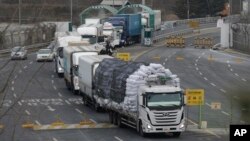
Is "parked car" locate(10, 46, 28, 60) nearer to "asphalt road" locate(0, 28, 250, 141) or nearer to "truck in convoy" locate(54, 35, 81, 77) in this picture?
"asphalt road" locate(0, 28, 250, 141)

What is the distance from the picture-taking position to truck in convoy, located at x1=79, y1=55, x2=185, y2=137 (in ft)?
112

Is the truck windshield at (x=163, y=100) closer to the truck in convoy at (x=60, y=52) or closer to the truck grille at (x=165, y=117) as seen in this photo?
the truck grille at (x=165, y=117)

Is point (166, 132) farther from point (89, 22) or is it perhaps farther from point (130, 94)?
point (89, 22)

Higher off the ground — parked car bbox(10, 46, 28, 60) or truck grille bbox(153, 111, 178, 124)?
parked car bbox(10, 46, 28, 60)

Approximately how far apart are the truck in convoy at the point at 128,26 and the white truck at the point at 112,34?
3.69ft

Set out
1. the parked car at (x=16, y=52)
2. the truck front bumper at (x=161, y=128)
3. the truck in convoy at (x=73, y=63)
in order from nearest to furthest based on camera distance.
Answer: the parked car at (x=16, y=52) < the truck front bumper at (x=161, y=128) < the truck in convoy at (x=73, y=63)

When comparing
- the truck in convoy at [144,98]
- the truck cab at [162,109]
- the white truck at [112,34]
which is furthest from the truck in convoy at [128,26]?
the truck cab at [162,109]

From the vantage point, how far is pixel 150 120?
34.1 m

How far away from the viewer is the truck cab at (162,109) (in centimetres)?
3403

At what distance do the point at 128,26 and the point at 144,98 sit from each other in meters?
63.0

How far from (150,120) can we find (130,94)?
2242mm

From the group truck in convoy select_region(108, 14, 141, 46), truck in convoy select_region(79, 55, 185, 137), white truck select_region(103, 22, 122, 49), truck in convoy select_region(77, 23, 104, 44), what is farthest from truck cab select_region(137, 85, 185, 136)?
truck in convoy select_region(108, 14, 141, 46)

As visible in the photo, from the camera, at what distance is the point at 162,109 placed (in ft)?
112

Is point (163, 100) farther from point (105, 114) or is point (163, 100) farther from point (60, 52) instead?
point (60, 52)
